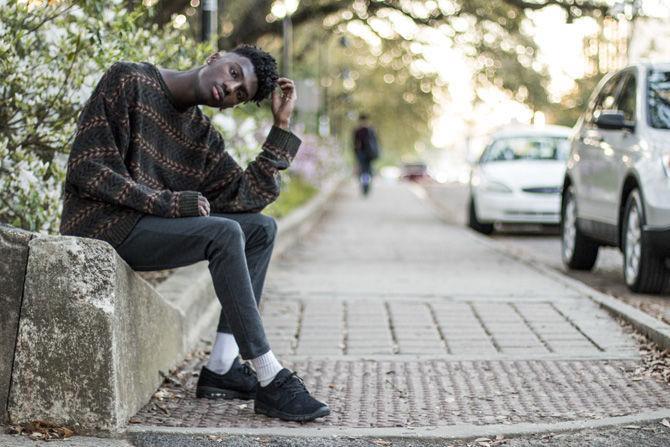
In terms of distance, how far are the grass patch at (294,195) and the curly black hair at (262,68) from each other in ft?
23.5

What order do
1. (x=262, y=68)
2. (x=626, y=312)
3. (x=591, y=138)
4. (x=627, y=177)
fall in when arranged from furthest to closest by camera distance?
(x=591, y=138)
(x=627, y=177)
(x=626, y=312)
(x=262, y=68)

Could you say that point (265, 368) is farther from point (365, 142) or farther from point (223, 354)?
point (365, 142)

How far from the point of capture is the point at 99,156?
181 inches

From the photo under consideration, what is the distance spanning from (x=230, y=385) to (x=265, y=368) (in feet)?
1.39

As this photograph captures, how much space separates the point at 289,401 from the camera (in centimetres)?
472

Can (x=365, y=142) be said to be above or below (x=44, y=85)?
below

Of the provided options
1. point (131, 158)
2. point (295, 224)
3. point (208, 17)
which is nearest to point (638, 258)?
point (208, 17)

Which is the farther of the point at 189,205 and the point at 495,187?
the point at 495,187

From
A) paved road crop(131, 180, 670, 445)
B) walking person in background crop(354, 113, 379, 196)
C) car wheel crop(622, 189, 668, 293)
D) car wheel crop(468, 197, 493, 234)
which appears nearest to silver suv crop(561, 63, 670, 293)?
car wheel crop(622, 189, 668, 293)

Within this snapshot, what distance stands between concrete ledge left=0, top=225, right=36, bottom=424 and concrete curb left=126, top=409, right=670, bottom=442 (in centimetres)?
48

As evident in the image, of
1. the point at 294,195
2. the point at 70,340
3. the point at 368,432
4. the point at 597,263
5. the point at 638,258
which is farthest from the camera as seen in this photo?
the point at 294,195

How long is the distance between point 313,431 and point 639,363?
2.11 metres

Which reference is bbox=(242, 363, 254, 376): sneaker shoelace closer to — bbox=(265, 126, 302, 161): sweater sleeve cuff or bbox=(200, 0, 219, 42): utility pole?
bbox=(265, 126, 302, 161): sweater sleeve cuff

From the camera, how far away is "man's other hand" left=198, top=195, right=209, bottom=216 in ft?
15.3
